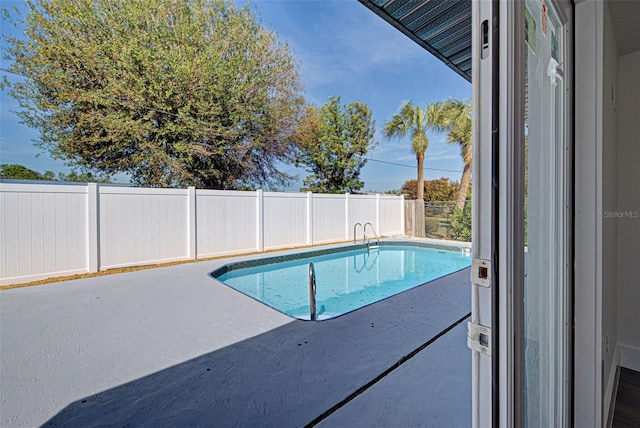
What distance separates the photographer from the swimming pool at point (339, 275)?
16.1 ft

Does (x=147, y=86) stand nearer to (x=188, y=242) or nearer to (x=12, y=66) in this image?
(x=12, y=66)

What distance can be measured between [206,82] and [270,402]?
9.79 meters

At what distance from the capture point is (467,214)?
1010cm

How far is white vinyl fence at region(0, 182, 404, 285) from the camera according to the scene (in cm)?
435

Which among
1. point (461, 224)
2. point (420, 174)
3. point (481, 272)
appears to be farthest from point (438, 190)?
point (481, 272)

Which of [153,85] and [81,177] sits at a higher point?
[153,85]

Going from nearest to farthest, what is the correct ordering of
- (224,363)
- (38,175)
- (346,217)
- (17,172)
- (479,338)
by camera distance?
(479,338) → (224,363) → (17,172) → (38,175) → (346,217)

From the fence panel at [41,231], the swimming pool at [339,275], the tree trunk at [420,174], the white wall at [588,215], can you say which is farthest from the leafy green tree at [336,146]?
the white wall at [588,215]

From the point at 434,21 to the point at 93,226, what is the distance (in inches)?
217

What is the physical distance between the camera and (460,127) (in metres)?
11.0

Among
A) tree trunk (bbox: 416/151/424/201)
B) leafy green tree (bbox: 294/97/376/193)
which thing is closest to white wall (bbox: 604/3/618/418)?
tree trunk (bbox: 416/151/424/201)

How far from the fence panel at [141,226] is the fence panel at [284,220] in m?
1.96

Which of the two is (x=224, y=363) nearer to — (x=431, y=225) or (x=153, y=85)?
(x=153, y=85)

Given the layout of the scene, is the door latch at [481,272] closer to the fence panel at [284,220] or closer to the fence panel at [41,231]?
the fence panel at [41,231]
